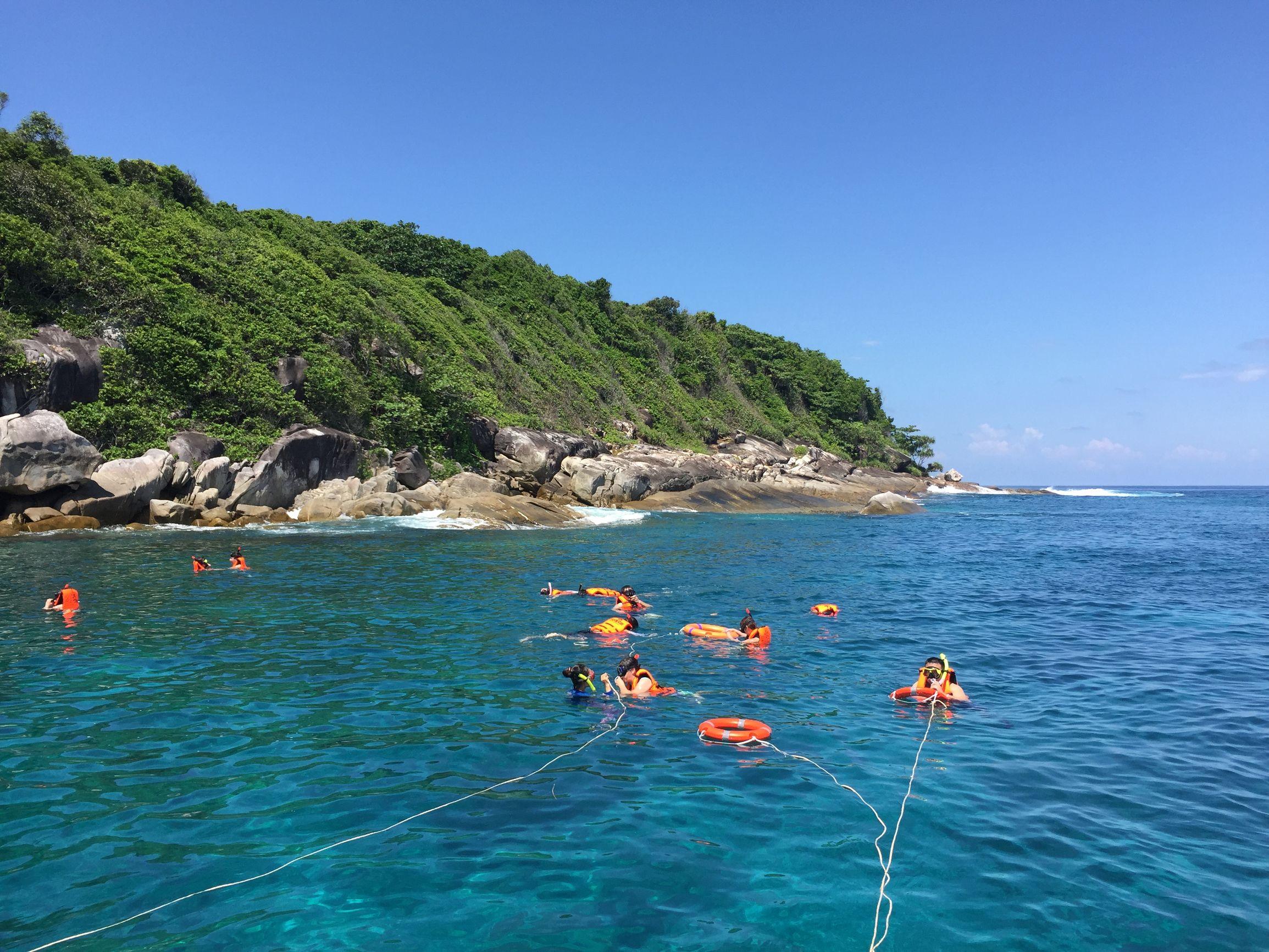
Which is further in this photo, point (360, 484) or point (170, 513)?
point (360, 484)

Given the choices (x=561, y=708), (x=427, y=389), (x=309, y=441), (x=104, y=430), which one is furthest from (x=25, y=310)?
(x=561, y=708)

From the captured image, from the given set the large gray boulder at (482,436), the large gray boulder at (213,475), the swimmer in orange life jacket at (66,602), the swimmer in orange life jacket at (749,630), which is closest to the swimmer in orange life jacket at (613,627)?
the swimmer in orange life jacket at (749,630)

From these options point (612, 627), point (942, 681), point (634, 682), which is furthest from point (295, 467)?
point (942, 681)

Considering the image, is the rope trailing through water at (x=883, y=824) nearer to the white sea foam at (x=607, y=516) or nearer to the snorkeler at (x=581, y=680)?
the snorkeler at (x=581, y=680)

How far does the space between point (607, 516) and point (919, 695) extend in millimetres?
31839

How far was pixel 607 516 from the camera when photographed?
1665 inches

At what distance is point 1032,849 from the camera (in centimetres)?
676

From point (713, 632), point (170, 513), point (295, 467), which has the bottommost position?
point (713, 632)

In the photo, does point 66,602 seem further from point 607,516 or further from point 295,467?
point 607,516

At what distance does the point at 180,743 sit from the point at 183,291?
1465 inches

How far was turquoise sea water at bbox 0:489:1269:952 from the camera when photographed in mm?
5625

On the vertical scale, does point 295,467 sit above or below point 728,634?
above

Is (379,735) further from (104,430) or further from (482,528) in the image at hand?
(104,430)

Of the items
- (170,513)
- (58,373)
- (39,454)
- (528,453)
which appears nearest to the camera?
(39,454)
